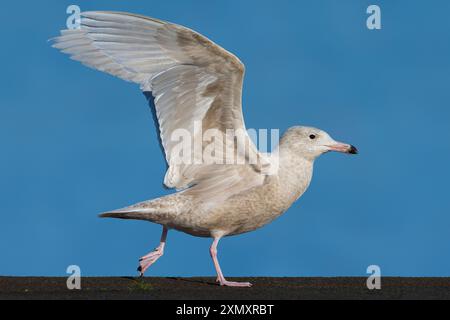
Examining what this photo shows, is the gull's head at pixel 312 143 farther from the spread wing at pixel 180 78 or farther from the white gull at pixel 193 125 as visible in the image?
the spread wing at pixel 180 78

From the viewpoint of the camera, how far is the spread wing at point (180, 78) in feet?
33.9

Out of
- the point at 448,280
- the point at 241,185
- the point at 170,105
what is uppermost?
the point at 170,105

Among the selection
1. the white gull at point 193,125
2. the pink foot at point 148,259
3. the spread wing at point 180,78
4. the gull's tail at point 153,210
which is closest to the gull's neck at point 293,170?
the white gull at point 193,125

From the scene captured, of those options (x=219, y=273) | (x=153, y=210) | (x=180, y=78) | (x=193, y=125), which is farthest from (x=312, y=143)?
(x=153, y=210)

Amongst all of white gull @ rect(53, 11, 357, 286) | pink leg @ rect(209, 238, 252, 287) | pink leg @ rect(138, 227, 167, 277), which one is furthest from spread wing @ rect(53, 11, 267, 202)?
pink leg @ rect(138, 227, 167, 277)

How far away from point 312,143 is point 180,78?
6.77 ft

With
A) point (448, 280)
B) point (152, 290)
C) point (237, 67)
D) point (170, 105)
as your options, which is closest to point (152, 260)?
point (152, 290)

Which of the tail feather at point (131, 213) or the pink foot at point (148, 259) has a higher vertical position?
the tail feather at point (131, 213)

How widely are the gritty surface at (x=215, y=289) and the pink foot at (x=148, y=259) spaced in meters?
0.22

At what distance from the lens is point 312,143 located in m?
11.3

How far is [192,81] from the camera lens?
10.6 metres
